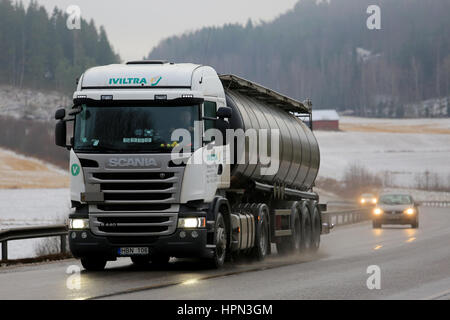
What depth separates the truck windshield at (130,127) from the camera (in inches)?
657

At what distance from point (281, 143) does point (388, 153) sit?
108 meters

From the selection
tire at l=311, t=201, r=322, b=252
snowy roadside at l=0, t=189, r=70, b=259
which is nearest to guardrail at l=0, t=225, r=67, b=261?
tire at l=311, t=201, r=322, b=252

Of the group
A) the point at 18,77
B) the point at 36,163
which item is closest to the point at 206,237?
the point at 36,163

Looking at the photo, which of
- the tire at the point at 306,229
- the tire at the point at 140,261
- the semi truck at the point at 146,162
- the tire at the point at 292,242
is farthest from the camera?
the tire at the point at 306,229

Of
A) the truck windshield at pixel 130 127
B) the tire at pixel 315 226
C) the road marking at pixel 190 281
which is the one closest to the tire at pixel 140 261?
the truck windshield at pixel 130 127

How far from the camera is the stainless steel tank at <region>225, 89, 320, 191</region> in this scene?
1922 cm

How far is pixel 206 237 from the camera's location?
56.0 ft

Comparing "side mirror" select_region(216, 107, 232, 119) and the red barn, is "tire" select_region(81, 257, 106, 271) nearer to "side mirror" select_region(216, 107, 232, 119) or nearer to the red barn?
"side mirror" select_region(216, 107, 232, 119)

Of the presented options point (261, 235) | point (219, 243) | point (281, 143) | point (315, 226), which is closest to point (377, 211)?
point (315, 226)

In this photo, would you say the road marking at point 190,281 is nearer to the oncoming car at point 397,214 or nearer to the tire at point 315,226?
the tire at point 315,226

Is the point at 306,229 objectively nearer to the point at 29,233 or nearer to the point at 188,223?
the point at 29,233

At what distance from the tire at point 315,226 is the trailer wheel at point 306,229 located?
0.25 meters

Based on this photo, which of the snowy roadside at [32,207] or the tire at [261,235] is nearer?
the tire at [261,235]

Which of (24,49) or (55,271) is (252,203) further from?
(24,49)
